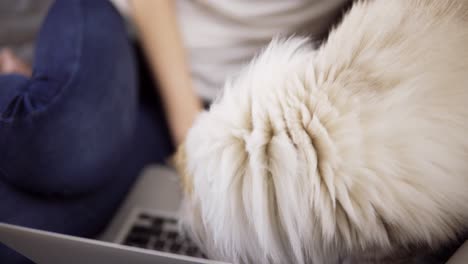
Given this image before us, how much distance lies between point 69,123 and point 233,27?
1.25 ft

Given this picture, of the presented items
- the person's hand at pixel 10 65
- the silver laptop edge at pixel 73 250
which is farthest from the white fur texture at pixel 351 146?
the person's hand at pixel 10 65

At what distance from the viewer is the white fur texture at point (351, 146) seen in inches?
13.3

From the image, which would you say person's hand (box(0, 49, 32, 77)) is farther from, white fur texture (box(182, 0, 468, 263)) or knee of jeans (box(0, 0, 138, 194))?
white fur texture (box(182, 0, 468, 263))

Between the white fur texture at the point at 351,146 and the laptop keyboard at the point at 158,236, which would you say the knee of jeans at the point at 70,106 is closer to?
the laptop keyboard at the point at 158,236

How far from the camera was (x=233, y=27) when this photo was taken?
76cm

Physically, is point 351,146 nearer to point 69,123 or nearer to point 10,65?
point 69,123

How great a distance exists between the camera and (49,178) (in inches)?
→ 20.8

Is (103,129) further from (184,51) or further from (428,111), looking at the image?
(428,111)

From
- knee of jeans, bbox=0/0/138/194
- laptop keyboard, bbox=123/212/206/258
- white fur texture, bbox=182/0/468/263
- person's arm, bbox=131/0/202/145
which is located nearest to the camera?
white fur texture, bbox=182/0/468/263

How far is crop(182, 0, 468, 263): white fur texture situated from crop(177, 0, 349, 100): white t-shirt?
0.30m

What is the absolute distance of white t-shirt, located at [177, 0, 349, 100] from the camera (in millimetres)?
701

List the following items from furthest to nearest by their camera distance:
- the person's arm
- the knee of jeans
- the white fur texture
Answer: the person's arm, the knee of jeans, the white fur texture

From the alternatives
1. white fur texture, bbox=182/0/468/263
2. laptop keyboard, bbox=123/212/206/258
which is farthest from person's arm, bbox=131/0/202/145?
white fur texture, bbox=182/0/468/263

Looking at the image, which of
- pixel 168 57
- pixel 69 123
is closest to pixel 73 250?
pixel 69 123
